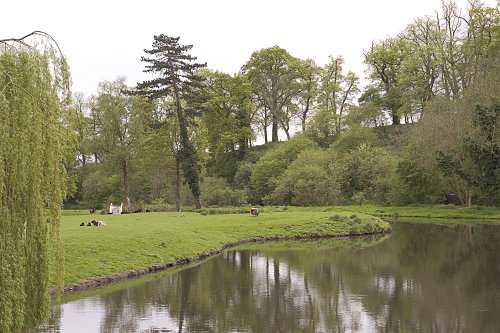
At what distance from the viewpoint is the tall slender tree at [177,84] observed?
5338cm

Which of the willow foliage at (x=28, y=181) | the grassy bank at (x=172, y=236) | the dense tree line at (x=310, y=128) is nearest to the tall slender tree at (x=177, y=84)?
the dense tree line at (x=310, y=128)

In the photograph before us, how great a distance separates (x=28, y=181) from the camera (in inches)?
427

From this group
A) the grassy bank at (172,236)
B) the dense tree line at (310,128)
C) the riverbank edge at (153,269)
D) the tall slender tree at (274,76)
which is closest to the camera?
the riverbank edge at (153,269)

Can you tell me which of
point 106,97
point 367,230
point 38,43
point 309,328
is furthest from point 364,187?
point 38,43

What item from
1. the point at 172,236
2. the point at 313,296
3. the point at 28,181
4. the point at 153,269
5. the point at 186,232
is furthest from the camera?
the point at 186,232

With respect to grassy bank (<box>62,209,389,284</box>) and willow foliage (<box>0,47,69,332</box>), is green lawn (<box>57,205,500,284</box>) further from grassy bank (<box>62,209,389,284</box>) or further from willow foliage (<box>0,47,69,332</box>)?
willow foliage (<box>0,47,69,332</box>)

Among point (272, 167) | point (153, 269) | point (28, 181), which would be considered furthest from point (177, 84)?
point (28, 181)

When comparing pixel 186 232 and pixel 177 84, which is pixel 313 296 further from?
pixel 177 84

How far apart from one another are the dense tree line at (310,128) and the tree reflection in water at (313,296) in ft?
60.6

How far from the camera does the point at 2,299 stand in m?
10.1

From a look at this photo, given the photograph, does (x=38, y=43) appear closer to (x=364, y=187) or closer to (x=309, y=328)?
(x=309, y=328)

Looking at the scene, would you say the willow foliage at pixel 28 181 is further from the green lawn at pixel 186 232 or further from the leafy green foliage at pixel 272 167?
the leafy green foliage at pixel 272 167

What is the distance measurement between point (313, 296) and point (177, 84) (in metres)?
38.3

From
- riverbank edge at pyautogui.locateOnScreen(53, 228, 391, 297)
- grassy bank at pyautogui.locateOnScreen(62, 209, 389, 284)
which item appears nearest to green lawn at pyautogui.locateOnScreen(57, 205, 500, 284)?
grassy bank at pyautogui.locateOnScreen(62, 209, 389, 284)
